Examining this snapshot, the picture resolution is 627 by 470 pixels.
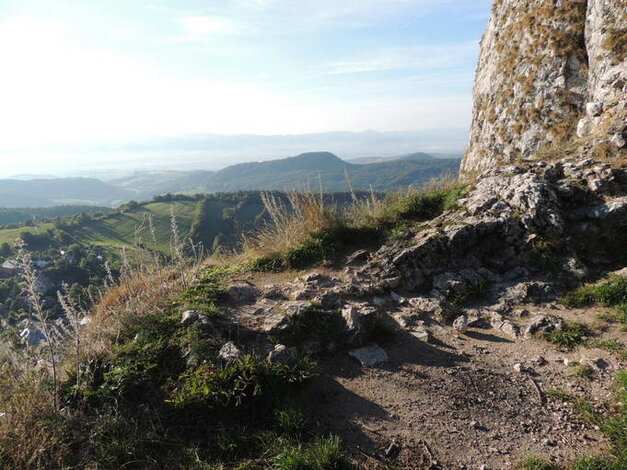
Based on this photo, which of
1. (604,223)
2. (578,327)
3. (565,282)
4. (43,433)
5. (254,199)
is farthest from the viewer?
(254,199)

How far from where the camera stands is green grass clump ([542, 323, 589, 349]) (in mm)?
4914

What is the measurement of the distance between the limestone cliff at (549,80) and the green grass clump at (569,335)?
17.3ft

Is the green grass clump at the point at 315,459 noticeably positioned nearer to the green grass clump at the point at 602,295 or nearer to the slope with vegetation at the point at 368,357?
the slope with vegetation at the point at 368,357

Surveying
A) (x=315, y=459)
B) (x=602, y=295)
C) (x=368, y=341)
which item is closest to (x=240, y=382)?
(x=315, y=459)

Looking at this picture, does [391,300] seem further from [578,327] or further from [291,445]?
[291,445]

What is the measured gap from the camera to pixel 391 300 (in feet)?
21.6

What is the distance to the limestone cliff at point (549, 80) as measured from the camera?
960cm

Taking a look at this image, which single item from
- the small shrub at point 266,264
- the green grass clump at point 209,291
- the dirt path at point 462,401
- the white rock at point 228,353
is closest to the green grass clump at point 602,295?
the dirt path at point 462,401

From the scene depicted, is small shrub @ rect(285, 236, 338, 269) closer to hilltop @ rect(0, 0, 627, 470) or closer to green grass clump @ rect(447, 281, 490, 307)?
hilltop @ rect(0, 0, 627, 470)

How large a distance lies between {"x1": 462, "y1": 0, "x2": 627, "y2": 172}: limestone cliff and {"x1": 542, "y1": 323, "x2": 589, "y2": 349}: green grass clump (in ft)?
17.3

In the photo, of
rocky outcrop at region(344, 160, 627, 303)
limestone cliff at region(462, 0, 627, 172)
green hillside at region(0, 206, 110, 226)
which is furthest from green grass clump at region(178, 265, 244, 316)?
green hillside at region(0, 206, 110, 226)

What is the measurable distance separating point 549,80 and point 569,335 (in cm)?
1088

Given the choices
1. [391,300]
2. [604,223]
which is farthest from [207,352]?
[604,223]

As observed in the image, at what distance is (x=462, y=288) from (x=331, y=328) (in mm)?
2749
